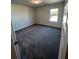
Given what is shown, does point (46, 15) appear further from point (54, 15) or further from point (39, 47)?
point (39, 47)

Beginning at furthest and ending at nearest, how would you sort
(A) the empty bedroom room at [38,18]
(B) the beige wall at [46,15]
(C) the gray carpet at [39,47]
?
(B) the beige wall at [46,15]
(A) the empty bedroom room at [38,18]
(C) the gray carpet at [39,47]

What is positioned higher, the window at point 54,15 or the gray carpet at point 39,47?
the window at point 54,15

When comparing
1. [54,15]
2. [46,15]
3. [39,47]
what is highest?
[46,15]

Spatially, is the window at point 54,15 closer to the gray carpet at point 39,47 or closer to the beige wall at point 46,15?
the beige wall at point 46,15

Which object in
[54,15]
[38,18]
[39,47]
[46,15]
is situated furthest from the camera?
[38,18]

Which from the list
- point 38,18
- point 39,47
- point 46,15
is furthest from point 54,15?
point 39,47

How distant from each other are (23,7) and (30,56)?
5926mm

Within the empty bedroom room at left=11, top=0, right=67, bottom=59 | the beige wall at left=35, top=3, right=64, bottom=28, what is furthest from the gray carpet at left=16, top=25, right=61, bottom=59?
the beige wall at left=35, top=3, right=64, bottom=28

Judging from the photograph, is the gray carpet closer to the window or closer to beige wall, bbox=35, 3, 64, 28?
beige wall, bbox=35, 3, 64, 28

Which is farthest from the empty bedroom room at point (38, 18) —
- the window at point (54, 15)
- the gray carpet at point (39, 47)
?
the gray carpet at point (39, 47)
